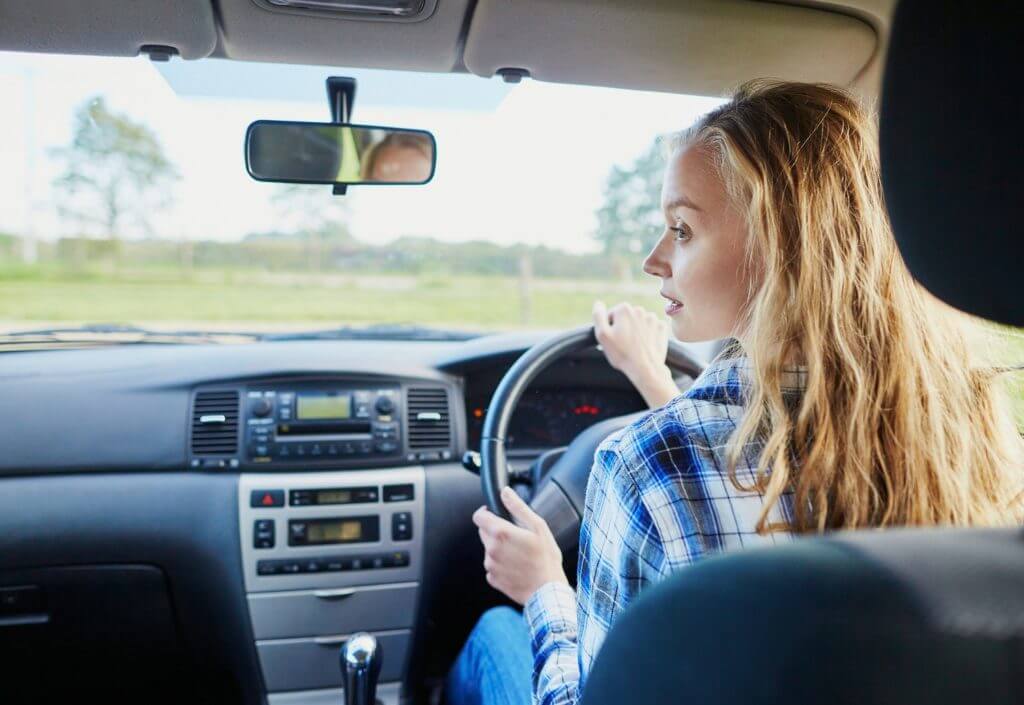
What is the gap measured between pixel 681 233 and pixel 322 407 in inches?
75.0

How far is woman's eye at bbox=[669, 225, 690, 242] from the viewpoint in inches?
65.1

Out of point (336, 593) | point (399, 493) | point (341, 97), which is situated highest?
point (341, 97)

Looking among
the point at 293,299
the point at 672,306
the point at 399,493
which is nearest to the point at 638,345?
the point at 672,306

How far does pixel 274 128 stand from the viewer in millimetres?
2811

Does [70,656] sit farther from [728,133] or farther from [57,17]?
[728,133]

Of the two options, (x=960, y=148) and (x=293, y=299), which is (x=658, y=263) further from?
(x=293, y=299)

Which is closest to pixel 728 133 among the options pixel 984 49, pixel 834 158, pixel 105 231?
pixel 834 158

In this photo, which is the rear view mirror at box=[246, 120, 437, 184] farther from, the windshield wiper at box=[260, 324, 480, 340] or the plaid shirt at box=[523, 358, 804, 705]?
the plaid shirt at box=[523, 358, 804, 705]

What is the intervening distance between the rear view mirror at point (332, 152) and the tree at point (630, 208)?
92cm

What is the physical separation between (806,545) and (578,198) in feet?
13.0

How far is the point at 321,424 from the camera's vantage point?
10.6 feet

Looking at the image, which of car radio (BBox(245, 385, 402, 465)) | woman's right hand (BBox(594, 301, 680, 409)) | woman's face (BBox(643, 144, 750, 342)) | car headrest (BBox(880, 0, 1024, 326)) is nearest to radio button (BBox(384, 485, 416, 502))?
car radio (BBox(245, 385, 402, 465))

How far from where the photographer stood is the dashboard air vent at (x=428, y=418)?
3.34 meters

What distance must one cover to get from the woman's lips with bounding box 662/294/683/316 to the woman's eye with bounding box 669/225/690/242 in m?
0.18
